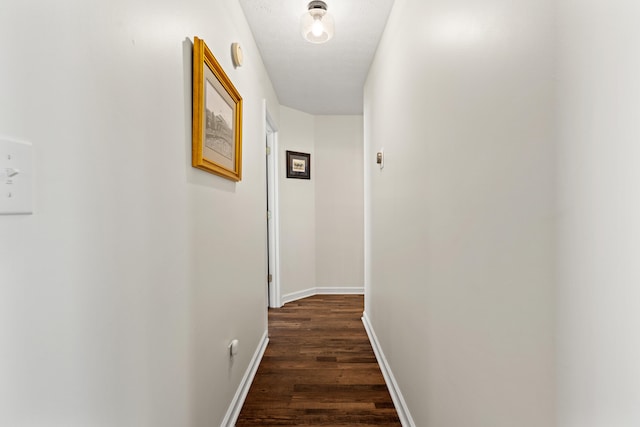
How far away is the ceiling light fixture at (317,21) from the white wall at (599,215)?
5.13 ft

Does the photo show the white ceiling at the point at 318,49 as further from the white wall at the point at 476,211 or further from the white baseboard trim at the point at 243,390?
the white baseboard trim at the point at 243,390

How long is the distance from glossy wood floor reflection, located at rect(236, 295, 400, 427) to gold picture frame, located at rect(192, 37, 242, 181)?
1312mm

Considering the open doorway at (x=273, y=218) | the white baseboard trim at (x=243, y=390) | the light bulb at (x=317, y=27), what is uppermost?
the light bulb at (x=317, y=27)

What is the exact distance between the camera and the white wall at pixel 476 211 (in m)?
0.68

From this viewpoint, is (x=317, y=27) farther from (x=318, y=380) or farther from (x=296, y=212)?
(x=296, y=212)

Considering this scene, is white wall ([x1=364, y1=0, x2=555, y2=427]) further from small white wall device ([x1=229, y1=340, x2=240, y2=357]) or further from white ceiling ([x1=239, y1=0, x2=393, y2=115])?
small white wall device ([x1=229, y1=340, x2=240, y2=357])

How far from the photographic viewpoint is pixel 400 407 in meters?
1.80

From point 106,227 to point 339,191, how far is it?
368 centimetres

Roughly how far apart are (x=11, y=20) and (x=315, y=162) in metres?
3.83

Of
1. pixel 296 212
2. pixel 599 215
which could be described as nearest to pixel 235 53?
pixel 599 215

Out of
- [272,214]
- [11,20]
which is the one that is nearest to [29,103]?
[11,20]

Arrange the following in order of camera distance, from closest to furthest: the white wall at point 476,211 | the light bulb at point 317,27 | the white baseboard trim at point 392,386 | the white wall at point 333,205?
1. the white wall at point 476,211
2. the white baseboard trim at point 392,386
3. the light bulb at point 317,27
4. the white wall at point 333,205

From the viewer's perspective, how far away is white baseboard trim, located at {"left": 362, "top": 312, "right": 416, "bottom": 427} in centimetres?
169

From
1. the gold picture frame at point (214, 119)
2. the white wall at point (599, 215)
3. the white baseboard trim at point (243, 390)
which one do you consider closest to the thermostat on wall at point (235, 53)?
the gold picture frame at point (214, 119)
